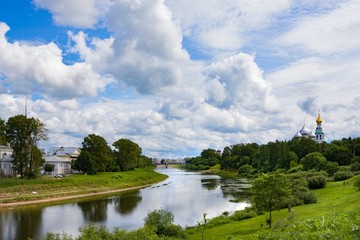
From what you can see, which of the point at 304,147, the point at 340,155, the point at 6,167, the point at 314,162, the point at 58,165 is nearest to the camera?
the point at 6,167

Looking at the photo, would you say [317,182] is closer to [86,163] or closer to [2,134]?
[86,163]

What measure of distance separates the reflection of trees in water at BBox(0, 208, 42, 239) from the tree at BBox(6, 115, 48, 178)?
20.5 metres

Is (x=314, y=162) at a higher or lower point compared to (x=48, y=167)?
lower

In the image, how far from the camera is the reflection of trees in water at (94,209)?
48094 mm

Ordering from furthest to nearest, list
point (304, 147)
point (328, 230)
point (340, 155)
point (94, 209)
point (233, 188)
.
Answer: point (304, 147), point (340, 155), point (233, 188), point (94, 209), point (328, 230)

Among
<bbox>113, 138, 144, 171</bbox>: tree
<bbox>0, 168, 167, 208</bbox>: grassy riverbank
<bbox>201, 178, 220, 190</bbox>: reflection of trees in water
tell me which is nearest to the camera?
<bbox>0, 168, 167, 208</bbox>: grassy riverbank

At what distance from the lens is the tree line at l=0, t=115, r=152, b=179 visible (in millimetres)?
73062

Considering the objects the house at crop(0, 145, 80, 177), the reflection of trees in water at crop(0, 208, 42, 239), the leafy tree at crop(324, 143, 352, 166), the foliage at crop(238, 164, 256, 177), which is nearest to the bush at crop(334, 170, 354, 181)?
the leafy tree at crop(324, 143, 352, 166)

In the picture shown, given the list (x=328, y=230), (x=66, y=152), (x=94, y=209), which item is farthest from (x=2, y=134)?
(x=328, y=230)

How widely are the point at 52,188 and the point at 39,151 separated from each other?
373 inches

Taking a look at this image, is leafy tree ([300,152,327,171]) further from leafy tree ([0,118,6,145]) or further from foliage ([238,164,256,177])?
leafy tree ([0,118,6,145])

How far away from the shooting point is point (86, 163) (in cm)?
9631

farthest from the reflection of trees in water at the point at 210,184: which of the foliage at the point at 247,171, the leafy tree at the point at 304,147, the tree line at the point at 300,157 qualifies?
the leafy tree at the point at 304,147

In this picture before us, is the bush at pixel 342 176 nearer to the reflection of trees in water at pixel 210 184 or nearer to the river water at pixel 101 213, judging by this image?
the river water at pixel 101 213
